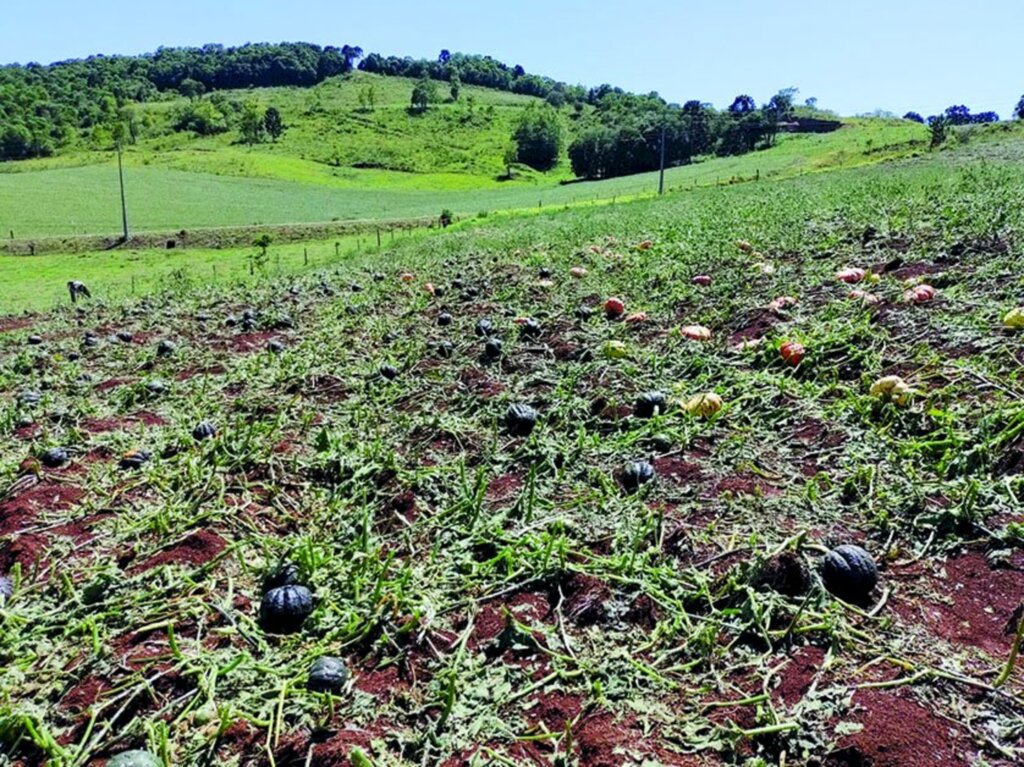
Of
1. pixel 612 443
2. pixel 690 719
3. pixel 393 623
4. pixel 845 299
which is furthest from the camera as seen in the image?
pixel 845 299

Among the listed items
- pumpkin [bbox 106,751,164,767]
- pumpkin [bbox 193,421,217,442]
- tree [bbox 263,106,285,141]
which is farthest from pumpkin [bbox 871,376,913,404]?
tree [bbox 263,106,285,141]

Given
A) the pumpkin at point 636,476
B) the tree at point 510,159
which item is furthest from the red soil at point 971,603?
the tree at point 510,159

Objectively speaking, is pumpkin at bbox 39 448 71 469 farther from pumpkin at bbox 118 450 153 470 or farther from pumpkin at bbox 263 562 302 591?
pumpkin at bbox 263 562 302 591

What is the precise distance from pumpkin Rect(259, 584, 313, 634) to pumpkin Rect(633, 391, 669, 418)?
10.3 feet

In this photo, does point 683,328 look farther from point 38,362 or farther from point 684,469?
point 38,362

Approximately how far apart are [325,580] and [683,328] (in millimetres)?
5136

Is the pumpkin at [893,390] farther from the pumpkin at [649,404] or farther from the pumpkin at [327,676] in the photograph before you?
the pumpkin at [327,676]

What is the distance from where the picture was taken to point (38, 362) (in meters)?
9.95

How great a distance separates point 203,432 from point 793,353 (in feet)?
17.9

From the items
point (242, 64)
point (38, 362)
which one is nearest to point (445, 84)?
point (242, 64)

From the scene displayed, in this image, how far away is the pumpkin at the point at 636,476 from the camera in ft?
15.3

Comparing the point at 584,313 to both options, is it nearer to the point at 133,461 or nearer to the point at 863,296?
the point at 863,296

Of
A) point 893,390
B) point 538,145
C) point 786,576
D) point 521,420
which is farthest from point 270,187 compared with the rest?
point 786,576

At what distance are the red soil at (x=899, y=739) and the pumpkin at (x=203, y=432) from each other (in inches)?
216
